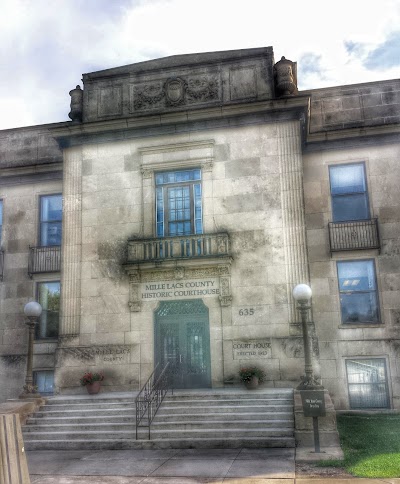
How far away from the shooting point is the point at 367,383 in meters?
17.7

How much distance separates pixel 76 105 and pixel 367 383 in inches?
570

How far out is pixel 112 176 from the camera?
747 inches

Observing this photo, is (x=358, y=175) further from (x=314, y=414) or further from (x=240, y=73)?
(x=314, y=414)

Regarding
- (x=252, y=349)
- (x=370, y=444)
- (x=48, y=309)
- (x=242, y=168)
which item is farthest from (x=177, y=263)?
(x=370, y=444)

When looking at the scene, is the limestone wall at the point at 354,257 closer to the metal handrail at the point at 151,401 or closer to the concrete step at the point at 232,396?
the concrete step at the point at 232,396

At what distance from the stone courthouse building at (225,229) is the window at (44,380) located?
58 mm

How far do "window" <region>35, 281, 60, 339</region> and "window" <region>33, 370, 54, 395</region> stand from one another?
4.59ft

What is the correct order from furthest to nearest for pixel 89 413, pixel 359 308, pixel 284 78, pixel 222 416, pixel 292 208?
1. pixel 359 308
2. pixel 284 78
3. pixel 292 208
4. pixel 89 413
5. pixel 222 416

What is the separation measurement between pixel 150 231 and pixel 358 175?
791 cm

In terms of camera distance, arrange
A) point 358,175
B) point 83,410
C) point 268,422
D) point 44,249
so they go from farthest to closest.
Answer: point 44,249 → point 358,175 → point 83,410 → point 268,422

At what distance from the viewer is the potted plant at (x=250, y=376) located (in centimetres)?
1561

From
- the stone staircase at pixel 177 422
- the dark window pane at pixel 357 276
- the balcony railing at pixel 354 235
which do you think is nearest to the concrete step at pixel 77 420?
the stone staircase at pixel 177 422

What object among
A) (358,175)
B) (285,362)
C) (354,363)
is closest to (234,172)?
(358,175)

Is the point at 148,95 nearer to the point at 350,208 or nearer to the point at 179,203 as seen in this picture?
the point at 179,203
